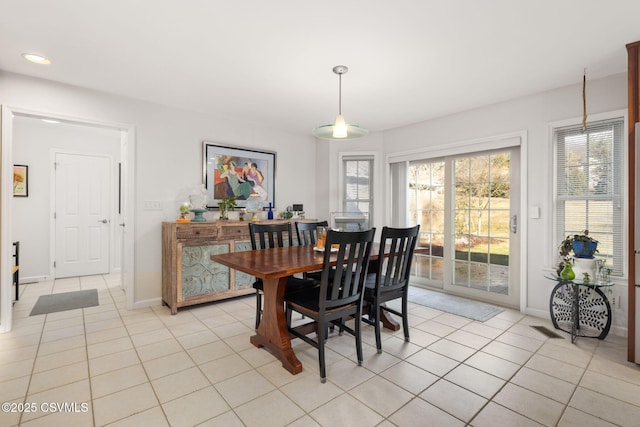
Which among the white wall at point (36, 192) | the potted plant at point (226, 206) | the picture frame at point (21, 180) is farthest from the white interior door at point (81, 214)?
the potted plant at point (226, 206)

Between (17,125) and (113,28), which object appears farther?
(17,125)

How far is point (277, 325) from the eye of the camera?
2357 mm

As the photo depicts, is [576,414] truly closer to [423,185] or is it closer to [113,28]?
[423,185]

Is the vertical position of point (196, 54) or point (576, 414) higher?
point (196, 54)

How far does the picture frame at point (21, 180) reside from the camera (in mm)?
4574

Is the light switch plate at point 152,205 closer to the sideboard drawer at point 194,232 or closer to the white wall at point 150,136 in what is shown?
the white wall at point 150,136

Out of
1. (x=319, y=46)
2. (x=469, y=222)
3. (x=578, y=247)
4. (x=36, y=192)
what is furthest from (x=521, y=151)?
(x=36, y=192)

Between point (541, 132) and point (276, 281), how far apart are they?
3.20 meters

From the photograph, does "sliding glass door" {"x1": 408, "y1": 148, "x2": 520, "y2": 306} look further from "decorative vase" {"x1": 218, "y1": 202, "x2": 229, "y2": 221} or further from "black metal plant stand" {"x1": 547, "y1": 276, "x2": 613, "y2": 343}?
"decorative vase" {"x1": 218, "y1": 202, "x2": 229, "y2": 221}

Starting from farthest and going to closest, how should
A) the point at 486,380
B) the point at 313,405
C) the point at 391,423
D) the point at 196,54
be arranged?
the point at 196,54 < the point at 486,380 < the point at 313,405 < the point at 391,423

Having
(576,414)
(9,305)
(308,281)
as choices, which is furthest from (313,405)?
(9,305)

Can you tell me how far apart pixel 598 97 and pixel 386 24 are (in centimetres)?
237

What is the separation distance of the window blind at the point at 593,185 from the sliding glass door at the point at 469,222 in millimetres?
467

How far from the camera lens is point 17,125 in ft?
15.0
